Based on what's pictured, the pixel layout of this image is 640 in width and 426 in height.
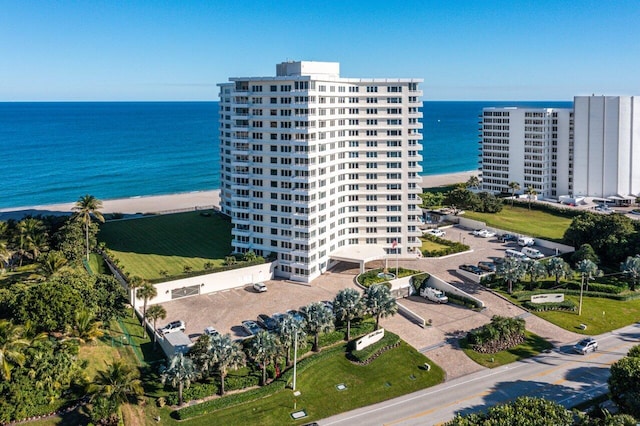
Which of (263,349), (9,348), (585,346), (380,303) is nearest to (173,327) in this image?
(263,349)

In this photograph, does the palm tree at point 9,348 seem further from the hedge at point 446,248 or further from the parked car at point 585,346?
the hedge at point 446,248

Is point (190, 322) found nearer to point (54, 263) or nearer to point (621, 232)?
point (54, 263)

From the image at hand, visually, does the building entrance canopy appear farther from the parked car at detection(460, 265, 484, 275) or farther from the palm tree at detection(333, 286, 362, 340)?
the palm tree at detection(333, 286, 362, 340)

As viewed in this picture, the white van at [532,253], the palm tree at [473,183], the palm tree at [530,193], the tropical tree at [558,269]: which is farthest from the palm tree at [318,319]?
the palm tree at [473,183]

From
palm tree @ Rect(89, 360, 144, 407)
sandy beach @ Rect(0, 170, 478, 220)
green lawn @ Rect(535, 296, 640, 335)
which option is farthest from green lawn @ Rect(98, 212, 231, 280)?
green lawn @ Rect(535, 296, 640, 335)

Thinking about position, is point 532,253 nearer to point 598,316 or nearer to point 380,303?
point 598,316

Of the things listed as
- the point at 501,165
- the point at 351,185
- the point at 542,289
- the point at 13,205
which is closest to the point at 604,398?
the point at 542,289
